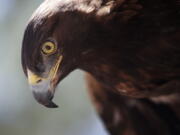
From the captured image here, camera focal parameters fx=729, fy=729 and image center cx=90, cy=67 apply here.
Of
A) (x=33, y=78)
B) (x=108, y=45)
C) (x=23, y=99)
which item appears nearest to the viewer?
(x=33, y=78)

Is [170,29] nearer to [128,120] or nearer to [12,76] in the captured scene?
[128,120]

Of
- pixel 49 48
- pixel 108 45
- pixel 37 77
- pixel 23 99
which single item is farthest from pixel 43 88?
pixel 23 99

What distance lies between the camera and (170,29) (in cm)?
395

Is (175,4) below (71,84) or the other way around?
the other way around

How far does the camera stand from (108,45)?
3953 millimetres

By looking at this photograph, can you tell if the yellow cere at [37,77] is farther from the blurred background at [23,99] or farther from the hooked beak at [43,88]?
the blurred background at [23,99]

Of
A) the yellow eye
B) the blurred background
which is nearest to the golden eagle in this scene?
the yellow eye

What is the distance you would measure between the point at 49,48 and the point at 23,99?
3004mm

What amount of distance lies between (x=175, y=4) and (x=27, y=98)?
3070 millimetres

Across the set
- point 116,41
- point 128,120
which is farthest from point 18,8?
point 116,41

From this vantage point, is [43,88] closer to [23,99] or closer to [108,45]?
[108,45]

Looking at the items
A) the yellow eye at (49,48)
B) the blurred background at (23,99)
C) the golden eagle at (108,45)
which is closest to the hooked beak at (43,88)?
the golden eagle at (108,45)

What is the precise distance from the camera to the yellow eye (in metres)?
3.71

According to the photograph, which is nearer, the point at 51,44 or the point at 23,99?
the point at 51,44
